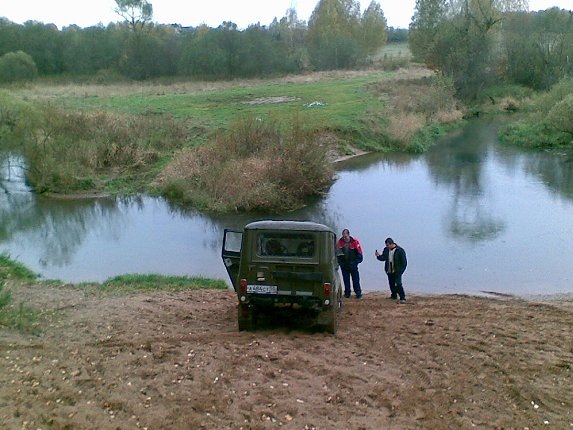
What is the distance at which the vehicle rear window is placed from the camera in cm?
1093

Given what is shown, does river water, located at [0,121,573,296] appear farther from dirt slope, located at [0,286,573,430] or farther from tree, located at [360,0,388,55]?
tree, located at [360,0,388,55]

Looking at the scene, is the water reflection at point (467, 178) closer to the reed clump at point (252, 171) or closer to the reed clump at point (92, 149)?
the reed clump at point (252, 171)

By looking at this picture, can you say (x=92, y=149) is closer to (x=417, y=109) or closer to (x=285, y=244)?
(x=285, y=244)

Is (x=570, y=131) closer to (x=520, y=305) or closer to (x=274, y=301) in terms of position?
(x=520, y=305)

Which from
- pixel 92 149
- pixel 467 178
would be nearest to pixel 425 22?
pixel 467 178

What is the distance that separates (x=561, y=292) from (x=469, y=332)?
6.27 metres

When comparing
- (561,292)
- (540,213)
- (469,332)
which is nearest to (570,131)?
(540,213)

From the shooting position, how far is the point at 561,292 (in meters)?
16.1

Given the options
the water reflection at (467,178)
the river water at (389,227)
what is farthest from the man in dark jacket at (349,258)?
the water reflection at (467,178)

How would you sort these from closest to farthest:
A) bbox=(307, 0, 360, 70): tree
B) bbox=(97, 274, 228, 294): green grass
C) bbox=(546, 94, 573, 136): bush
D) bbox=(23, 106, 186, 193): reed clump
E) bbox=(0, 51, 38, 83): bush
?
bbox=(97, 274, 228, 294): green grass → bbox=(23, 106, 186, 193): reed clump → bbox=(546, 94, 573, 136): bush → bbox=(0, 51, 38, 83): bush → bbox=(307, 0, 360, 70): tree

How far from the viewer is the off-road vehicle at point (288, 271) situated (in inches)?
421

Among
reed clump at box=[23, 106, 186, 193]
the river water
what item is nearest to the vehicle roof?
the river water

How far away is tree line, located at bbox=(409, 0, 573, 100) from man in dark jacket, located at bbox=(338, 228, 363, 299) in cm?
4511

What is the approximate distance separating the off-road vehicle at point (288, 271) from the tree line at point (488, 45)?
48.7 m
